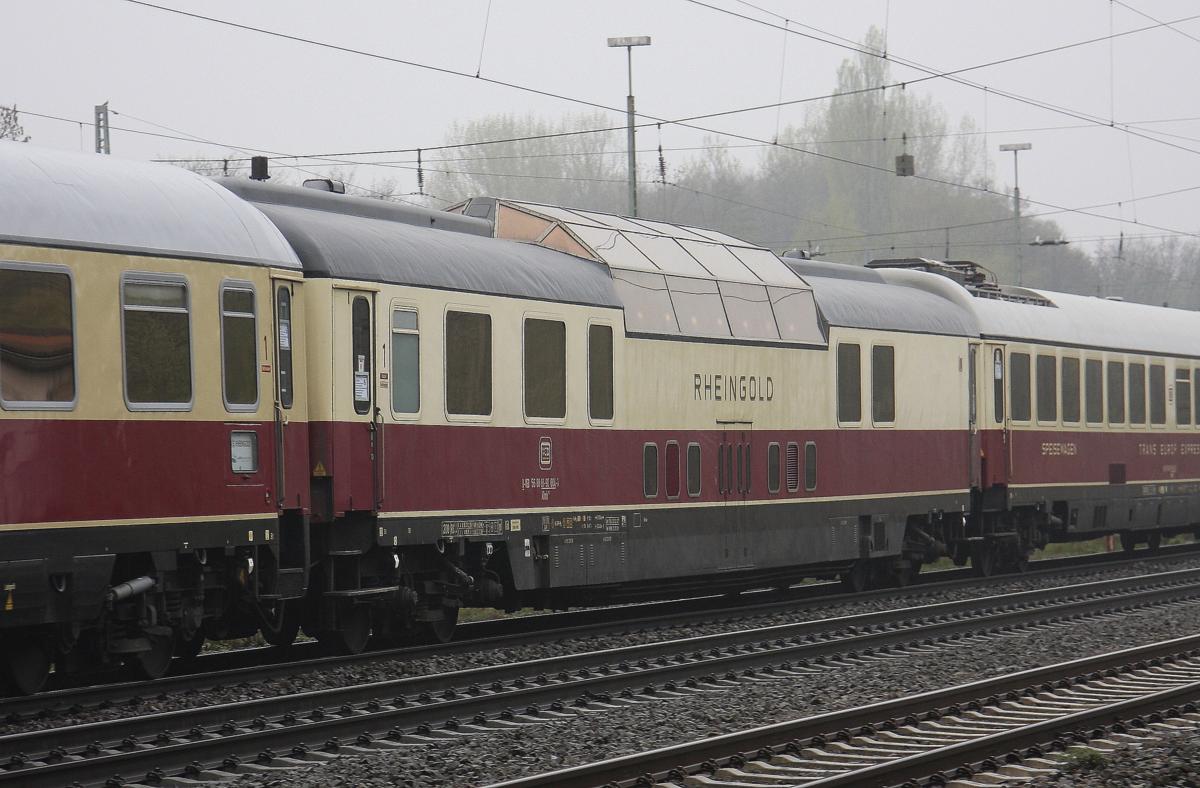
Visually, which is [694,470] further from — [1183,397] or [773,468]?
[1183,397]

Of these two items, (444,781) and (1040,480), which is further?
(1040,480)

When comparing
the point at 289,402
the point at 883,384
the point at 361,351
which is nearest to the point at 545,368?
the point at 361,351

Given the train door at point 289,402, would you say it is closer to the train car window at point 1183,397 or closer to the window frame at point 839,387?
the window frame at point 839,387

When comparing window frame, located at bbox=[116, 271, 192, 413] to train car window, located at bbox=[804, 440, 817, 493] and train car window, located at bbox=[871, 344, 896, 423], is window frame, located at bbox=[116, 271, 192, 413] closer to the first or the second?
train car window, located at bbox=[804, 440, 817, 493]

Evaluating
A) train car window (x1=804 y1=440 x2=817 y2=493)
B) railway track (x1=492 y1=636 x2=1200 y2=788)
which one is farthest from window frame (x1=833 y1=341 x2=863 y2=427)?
railway track (x1=492 y1=636 x2=1200 y2=788)

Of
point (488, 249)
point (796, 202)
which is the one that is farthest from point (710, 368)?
point (796, 202)

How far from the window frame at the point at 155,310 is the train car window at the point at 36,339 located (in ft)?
1.51

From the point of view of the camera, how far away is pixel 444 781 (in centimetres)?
923

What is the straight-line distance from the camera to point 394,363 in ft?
47.6

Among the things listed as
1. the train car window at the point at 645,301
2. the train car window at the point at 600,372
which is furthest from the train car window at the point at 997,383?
the train car window at the point at 600,372

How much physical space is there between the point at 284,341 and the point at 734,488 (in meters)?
7.24

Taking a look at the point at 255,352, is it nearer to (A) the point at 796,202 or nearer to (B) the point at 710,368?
(B) the point at 710,368

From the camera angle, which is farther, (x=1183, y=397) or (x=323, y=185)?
(x=1183, y=397)

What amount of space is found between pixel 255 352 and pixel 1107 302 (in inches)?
768
